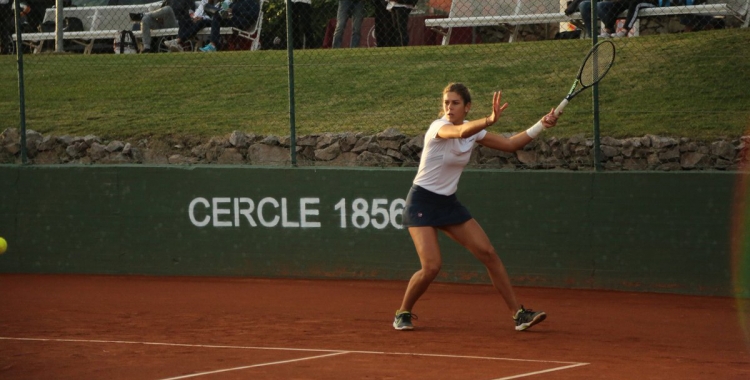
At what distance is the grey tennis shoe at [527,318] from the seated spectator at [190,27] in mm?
10277

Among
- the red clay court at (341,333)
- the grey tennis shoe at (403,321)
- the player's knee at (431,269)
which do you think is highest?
the player's knee at (431,269)

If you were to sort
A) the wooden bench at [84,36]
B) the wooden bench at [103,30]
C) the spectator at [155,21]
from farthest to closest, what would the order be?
1. the wooden bench at [84,36]
2. the spectator at [155,21]
3. the wooden bench at [103,30]

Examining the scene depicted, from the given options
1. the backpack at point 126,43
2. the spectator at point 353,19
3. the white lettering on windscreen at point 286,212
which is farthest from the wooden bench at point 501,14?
the backpack at point 126,43

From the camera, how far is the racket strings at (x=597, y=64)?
8586mm

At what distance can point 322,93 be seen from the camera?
15.0 meters

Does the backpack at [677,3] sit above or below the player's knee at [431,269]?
above

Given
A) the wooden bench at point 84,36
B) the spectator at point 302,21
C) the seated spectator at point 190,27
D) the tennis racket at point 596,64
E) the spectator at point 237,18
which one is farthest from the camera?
the wooden bench at point 84,36

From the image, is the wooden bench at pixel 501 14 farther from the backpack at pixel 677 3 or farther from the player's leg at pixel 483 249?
the player's leg at pixel 483 249

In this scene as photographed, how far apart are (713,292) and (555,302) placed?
1.47 metres

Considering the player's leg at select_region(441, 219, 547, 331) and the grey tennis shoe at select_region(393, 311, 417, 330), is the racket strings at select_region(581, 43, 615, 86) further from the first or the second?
the grey tennis shoe at select_region(393, 311, 417, 330)

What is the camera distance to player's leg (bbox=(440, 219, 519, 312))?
7867mm

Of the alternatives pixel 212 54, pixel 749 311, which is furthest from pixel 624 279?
pixel 212 54

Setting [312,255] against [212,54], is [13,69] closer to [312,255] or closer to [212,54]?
[212,54]

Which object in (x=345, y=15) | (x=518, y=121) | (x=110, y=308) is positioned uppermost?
(x=345, y=15)
